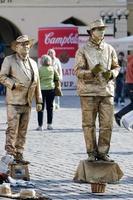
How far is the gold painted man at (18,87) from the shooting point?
1124 cm

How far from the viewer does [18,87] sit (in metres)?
11.2

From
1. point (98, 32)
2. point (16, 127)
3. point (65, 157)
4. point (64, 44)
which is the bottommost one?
point (64, 44)

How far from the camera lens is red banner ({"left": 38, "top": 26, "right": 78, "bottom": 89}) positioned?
32906mm

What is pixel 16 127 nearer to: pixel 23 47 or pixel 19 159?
pixel 19 159

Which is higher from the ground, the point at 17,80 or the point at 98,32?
the point at 98,32

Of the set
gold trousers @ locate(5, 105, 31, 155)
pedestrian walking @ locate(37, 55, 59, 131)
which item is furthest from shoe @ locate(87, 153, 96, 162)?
pedestrian walking @ locate(37, 55, 59, 131)

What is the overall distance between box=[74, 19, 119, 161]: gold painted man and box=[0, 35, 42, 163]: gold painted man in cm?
82

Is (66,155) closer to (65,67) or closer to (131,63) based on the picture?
(131,63)

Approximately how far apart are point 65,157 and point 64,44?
2008cm

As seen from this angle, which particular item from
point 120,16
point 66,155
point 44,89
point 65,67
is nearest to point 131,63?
point 44,89

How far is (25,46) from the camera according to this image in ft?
36.8

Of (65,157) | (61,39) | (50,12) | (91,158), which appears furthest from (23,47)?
(50,12)

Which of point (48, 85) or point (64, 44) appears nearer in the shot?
point (48, 85)

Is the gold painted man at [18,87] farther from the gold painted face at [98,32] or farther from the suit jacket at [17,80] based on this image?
the gold painted face at [98,32]
